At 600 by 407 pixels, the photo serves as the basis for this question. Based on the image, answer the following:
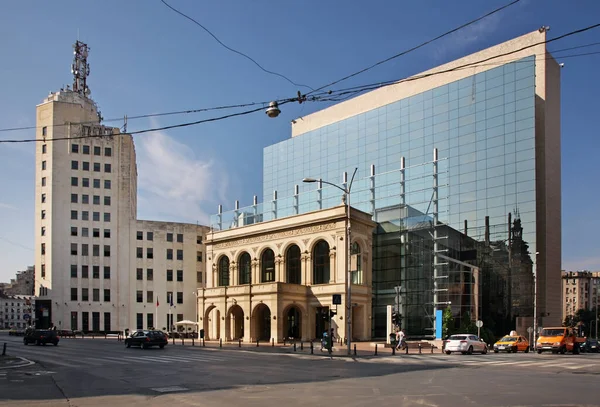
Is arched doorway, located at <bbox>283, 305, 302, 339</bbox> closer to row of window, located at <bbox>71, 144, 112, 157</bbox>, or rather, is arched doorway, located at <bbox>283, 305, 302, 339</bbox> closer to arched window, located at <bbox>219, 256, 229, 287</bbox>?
arched window, located at <bbox>219, 256, 229, 287</bbox>

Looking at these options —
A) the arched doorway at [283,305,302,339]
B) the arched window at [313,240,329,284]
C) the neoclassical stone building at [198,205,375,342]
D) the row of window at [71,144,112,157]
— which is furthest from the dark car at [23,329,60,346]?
the row of window at [71,144,112,157]

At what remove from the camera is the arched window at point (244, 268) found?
67.6m

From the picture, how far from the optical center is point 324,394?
14.9 m

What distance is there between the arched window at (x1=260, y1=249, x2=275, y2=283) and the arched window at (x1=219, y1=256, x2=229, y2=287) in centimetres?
683

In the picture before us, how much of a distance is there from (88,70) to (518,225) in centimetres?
8120

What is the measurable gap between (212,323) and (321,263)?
16.4 metres

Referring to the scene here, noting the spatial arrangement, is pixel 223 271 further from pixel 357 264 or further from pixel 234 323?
pixel 357 264

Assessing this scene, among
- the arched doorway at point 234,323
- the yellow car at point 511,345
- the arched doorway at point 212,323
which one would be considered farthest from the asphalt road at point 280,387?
the arched doorway at point 212,323

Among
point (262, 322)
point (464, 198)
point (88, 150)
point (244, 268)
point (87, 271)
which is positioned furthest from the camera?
point (88, 150)

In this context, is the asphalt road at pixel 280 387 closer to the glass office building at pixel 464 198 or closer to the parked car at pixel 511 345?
the parked car at pixel 511 345

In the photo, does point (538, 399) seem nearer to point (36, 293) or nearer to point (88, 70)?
point (36, 293)

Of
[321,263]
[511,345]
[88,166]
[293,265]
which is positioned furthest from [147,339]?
[88,166]

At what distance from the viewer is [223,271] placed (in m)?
70.5

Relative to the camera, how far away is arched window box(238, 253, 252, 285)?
6756 centimetres
